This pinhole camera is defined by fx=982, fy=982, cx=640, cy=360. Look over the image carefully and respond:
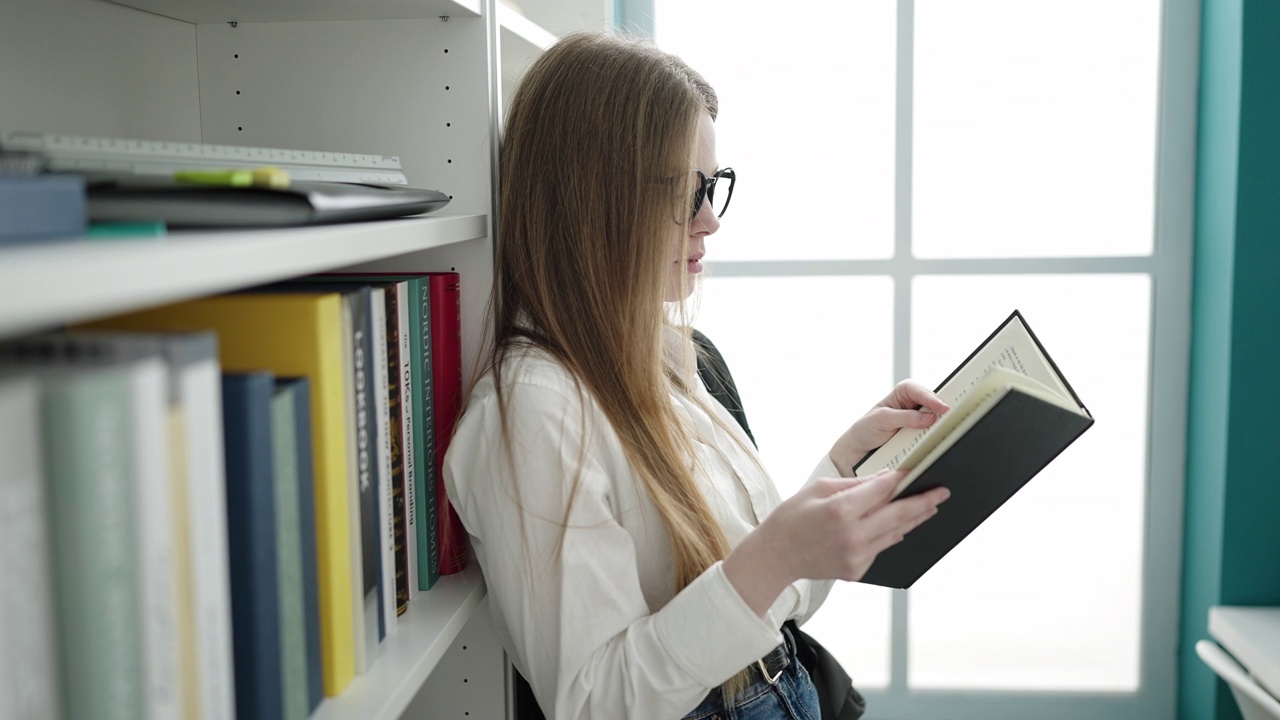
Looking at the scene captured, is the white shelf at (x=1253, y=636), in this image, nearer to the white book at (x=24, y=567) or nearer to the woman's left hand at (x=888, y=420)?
the woman's left hand at (x=888, y=420)

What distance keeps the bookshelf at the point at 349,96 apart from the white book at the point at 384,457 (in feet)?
0.13

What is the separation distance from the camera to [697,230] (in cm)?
112

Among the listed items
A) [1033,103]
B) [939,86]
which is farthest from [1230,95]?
[939,86]

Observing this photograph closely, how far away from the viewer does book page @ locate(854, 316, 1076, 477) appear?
1011 mm

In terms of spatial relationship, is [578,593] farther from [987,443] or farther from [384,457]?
[987,443]

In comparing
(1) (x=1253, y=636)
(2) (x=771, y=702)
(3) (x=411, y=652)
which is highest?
(3) (x=411, y=652)

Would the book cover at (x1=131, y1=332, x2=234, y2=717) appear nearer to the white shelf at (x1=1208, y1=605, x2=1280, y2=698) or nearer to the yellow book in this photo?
the yellow book

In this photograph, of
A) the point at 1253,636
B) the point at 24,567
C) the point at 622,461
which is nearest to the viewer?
the point at 24,567

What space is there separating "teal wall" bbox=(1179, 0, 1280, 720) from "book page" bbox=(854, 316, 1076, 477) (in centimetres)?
78

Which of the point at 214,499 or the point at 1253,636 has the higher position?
the point at 214,499

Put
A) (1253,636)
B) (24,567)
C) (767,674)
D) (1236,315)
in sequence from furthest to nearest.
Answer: (1236,315), (1253,636), (767,674), (24,567)

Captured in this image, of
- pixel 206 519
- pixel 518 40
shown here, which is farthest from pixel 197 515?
pixel 518 40

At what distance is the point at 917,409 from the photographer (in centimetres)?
120

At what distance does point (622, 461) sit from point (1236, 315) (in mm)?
1223
